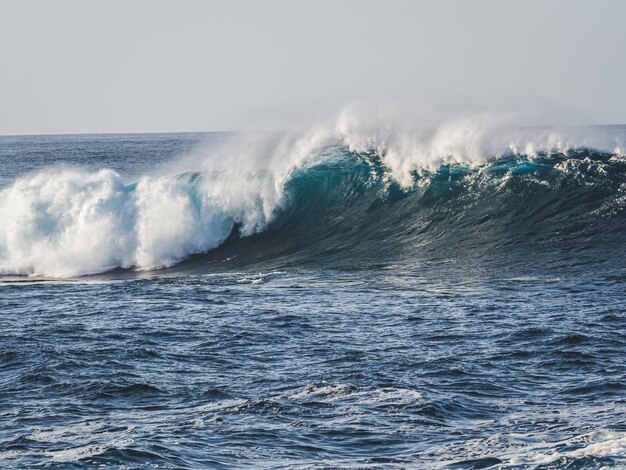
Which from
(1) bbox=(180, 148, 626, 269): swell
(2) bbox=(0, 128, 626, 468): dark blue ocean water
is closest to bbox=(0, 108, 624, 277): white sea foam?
(2) bbox=(0, 128, 626, 468): dark blue ocean water

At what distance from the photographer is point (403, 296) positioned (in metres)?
18.6

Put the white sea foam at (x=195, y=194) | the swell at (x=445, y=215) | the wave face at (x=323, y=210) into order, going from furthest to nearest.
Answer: the white sea foam at (x=195, y=194)
the wave face at (x=323, y=210)
the swell at (x=445, y=215)

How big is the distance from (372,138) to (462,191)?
12.3 feet

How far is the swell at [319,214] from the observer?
23.5 metres

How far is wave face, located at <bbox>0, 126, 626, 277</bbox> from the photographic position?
932 inches

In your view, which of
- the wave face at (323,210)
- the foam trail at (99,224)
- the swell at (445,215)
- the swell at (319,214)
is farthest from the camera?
the foam trail at (99,224)

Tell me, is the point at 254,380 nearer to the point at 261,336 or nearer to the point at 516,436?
the point at 261,336

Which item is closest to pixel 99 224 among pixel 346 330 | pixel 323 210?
pixel 323 210

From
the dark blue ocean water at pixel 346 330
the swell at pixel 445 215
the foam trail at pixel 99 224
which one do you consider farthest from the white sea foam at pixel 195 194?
the swell at pixel 445 215

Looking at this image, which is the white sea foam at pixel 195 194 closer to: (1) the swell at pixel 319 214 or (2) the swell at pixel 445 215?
(1) the swell at pixel 319 214

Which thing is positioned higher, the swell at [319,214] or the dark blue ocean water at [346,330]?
the swell at [319,214]

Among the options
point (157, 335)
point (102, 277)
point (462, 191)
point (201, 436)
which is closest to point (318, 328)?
point (157, 335)

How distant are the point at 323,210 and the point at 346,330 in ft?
36.3

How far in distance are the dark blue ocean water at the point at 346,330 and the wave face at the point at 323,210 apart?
3.3 inches
